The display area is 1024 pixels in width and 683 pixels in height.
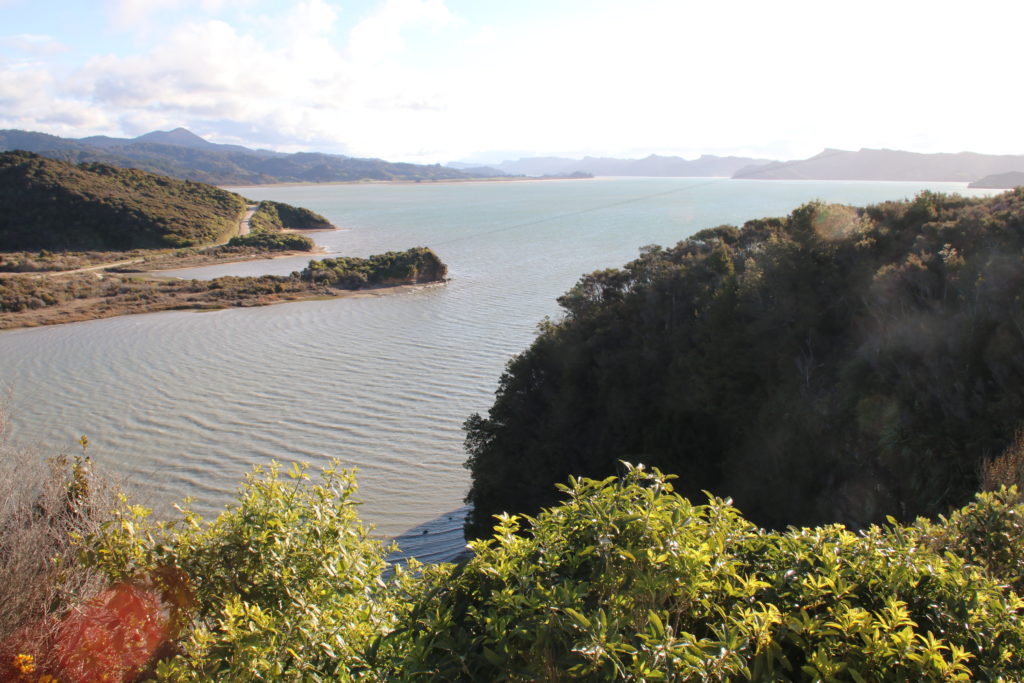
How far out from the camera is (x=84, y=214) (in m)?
67.6

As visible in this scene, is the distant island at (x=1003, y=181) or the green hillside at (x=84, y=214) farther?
the green hillside at (x=84, y=214)

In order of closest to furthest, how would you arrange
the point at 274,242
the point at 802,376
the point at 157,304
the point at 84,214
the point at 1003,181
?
the point at 802,376 → the point at 157,304 → the point at 1003,181 → the point at 274,242 → the point at 84,214

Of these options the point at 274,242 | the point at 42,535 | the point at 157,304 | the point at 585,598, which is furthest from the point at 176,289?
the point at 585,598

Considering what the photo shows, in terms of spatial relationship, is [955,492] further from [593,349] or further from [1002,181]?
[1002,181]

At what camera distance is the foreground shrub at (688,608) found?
8.89 feet

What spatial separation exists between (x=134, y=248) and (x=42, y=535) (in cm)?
6788

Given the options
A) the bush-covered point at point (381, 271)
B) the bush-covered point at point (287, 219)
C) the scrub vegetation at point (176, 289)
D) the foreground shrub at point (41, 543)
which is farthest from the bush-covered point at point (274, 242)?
the foreground shrub at point (41, 543)

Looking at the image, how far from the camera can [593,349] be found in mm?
17219

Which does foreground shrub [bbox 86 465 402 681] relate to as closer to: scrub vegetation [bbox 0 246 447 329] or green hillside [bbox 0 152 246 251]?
scrub vegetation [bbox 0 246 447 329]

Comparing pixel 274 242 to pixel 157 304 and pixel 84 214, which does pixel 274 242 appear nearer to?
pixel 84 214

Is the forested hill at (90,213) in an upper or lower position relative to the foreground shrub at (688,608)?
upper

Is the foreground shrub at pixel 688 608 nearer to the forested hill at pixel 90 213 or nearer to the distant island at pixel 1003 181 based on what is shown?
the distant island at pixel 1003 181

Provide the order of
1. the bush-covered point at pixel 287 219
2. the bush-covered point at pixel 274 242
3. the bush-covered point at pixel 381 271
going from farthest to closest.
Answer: the bush-covered point at pixel 287 219 < the bush-covered point at pixel 274 242 < the bush-covered point at pixel 381 271

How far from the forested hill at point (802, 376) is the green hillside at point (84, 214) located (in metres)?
62.3
